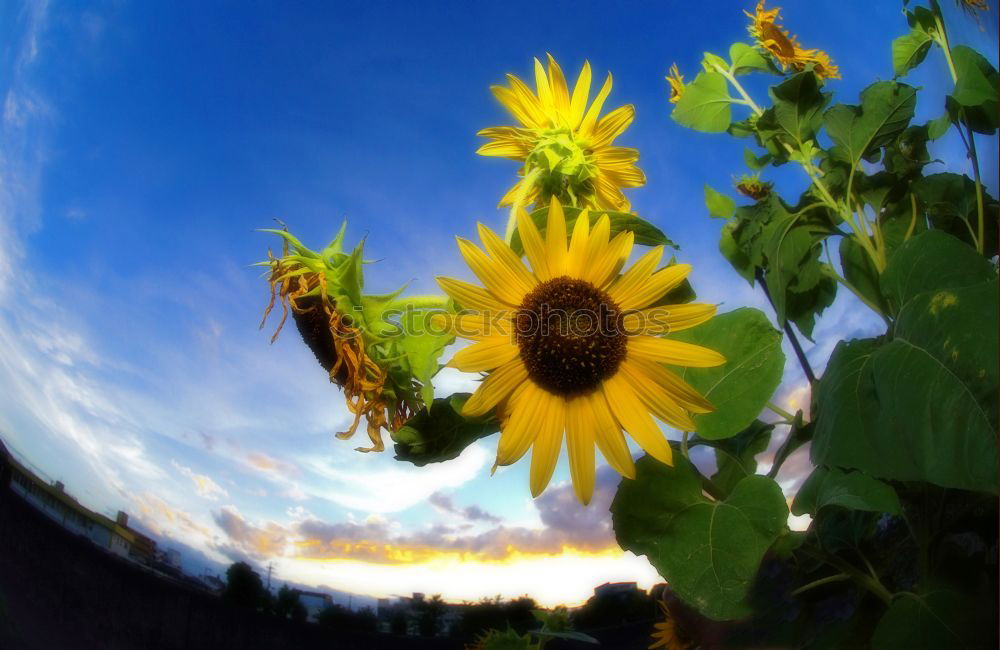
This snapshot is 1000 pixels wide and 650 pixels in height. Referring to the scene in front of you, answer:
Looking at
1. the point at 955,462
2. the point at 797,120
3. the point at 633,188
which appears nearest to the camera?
the point at 955,462

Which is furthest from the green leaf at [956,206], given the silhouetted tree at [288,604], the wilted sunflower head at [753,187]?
the silhouetted tree at [288,604]

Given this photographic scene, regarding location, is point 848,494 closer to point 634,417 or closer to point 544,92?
point 634,417

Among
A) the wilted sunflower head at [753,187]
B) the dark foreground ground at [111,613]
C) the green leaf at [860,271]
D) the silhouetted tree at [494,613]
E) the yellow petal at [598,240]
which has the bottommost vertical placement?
the dark foreground ground at [111,613]

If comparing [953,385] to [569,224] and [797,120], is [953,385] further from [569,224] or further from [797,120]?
[797,120]

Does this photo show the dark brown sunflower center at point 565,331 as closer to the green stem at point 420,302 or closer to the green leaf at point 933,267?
the green stem at point 420,302

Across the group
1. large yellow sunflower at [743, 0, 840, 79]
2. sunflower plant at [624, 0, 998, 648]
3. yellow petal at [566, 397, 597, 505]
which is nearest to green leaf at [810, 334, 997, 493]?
sunflower plant at [624, 0, 998, 648]

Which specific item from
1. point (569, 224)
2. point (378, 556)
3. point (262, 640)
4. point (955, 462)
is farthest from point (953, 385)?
point (262, 640)

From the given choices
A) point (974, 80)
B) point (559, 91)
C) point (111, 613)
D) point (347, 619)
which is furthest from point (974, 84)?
point (111, 613)
